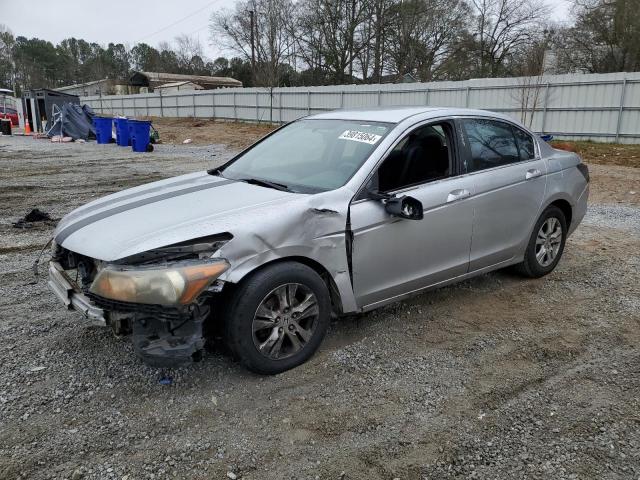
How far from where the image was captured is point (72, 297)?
3.13 meters

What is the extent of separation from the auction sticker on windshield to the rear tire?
189 cm

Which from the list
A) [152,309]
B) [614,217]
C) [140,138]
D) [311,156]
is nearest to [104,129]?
[140,138]

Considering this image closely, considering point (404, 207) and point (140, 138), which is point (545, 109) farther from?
point (404, 207)

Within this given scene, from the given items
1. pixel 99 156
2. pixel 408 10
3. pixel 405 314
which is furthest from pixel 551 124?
pixel 408 10

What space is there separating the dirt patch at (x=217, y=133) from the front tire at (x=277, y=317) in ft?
52.6

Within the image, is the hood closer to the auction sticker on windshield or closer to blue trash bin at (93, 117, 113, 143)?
the auction sticker on windshield

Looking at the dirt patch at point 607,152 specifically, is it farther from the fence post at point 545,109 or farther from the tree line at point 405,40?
the tree line at point 405,40

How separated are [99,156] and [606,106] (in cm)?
1640

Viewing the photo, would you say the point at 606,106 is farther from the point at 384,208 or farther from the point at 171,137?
the point at 171,137

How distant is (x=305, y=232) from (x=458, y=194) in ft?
4.51

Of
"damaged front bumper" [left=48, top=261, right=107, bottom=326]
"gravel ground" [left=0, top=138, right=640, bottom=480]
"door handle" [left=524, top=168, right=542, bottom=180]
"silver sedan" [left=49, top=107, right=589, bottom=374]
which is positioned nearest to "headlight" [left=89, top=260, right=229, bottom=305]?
"silver sedan" [left=49, top=107, right=589, bottom=374]

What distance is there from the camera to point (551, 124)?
18.2 meters

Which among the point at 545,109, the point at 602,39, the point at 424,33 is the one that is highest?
the point at 424,33

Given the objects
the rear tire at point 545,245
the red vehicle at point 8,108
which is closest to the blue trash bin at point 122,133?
the red vehicle at point 8,108
